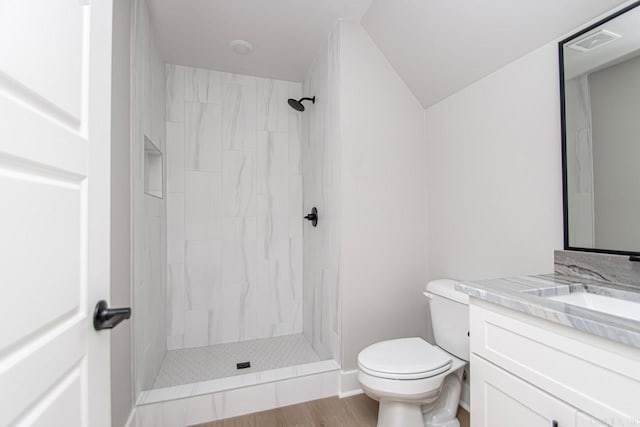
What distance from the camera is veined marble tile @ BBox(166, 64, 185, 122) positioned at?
246cm

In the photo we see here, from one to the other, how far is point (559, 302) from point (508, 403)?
1.20 feet

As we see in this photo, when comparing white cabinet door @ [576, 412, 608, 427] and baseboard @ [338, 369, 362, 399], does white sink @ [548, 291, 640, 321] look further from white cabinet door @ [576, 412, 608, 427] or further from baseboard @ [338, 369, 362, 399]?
baseboard @ [338, 369, 362, 399]

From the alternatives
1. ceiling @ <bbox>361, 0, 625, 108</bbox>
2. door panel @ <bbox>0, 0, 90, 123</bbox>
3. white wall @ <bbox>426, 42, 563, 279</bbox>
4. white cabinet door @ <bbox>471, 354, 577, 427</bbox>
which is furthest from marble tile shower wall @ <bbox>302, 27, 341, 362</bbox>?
door panel @ <bbox>0, 0, 90, 123</bbox>

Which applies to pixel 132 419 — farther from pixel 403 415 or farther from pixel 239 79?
pixel 239 79

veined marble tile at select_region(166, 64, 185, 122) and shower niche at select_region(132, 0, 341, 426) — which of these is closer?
shower niche at select_region(132, 0, 341, 426)

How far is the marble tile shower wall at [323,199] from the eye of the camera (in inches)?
78.3

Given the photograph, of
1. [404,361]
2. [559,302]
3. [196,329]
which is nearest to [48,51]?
[559,302]

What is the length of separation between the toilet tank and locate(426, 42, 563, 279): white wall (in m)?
0.24

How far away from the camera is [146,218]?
1.81 meters

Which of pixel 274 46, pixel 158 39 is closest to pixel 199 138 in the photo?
pixel 158 39

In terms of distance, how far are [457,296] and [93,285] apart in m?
1.57

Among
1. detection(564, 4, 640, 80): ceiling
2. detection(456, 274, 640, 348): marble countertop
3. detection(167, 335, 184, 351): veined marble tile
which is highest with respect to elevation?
detection(564, 4, 640, 80): ceiling

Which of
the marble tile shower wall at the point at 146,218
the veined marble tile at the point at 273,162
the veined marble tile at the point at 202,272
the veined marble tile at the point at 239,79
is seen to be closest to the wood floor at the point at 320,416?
the marble tile shower wall at the point at 146,218

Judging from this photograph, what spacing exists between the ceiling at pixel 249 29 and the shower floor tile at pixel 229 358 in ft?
7.74
